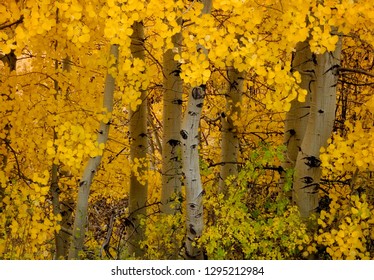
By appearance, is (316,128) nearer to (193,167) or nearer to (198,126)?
(198,126)

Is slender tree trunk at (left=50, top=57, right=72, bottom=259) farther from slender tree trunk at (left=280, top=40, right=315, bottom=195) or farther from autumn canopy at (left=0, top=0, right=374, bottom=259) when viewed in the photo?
slender tree trunk at (left=280, top=40, right=315, bottom=195)

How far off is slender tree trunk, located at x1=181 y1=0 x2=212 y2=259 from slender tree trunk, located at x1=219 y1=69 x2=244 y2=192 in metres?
1.82

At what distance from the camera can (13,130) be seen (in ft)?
21.9

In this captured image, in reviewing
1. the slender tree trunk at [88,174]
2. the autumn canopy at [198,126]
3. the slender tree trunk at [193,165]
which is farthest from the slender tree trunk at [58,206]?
the slender tree trunk at [193,165]

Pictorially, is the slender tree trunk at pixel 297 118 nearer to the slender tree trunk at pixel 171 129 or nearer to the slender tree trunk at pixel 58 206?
the slender tree trunk at pixel 171 129

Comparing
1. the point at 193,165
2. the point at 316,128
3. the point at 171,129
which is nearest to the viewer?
the point at 193,165

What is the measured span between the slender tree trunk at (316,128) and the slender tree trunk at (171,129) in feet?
5.45

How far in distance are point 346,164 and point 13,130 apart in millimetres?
4379

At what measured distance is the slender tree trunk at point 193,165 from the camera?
5.15 meters

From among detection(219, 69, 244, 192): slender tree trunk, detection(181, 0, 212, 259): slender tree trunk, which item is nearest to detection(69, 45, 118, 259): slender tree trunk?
detection(181, 0, 212, 259): slender tree trunk

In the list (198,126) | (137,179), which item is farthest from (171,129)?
(137,179)

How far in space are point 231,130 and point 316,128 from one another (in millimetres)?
1717

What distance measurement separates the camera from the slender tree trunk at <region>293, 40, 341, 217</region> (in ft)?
18.9

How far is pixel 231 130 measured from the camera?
737 cm
